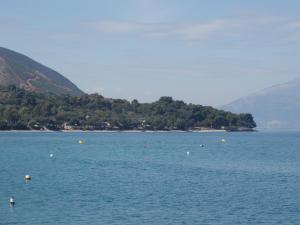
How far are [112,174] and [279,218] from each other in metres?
31.7

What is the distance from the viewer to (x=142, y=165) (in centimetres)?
8856

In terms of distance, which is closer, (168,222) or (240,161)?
(168,222)

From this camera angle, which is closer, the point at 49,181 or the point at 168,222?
the point at 168,222

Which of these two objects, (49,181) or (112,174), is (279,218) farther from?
(112,174)

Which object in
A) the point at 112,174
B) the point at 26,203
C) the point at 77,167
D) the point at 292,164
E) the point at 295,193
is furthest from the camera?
the point at 292,164

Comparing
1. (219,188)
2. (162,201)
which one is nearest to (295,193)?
(219,188)

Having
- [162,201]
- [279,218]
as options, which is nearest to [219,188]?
[162,201]

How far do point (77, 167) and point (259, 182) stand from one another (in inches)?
1026

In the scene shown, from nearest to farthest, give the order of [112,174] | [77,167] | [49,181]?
[49,181] → [112,174] → [77,167]

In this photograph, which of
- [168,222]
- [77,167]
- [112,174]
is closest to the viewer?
[168,222]

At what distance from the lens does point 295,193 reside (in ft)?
189

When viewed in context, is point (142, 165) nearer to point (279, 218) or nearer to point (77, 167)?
point (77, 167)

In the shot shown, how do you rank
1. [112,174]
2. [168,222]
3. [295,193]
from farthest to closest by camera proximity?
[112,174] < [295,193] < [168,222]

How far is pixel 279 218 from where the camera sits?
147ft
